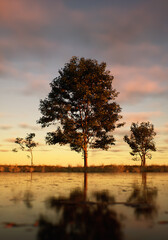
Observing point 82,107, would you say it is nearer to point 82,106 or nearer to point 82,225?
point 82,106

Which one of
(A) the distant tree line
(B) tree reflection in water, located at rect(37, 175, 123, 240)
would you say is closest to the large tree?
(A) the distant tree line

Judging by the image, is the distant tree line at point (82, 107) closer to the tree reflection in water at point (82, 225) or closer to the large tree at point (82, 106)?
the large tree at point (82, 106)

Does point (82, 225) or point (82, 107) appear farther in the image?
point (82, 107)

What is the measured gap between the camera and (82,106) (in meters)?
32.7

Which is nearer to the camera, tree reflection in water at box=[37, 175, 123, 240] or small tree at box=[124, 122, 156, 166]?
tree reflection in water at box=[37, 175, 123, 240]

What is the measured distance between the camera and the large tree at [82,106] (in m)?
31.4

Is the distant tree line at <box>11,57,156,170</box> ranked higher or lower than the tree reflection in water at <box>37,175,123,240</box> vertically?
higher

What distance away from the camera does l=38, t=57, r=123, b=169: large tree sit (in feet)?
103

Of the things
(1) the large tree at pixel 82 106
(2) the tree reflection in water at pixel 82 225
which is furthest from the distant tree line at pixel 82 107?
(2) the tree reflection in water at pixel 82 225

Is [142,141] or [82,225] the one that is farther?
[142,141]

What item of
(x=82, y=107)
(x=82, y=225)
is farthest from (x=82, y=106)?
(x=82, y=225)

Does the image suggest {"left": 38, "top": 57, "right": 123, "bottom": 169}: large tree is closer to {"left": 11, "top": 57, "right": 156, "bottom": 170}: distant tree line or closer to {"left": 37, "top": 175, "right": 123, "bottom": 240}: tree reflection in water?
{"left": 11, "top": 57, "right": 156, "bottom": 170}: distant tree line

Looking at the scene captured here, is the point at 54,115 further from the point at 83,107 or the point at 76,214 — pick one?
the point at 76,214

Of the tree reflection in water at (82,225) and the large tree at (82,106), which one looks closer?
the tree reflection in water at (82,225)
